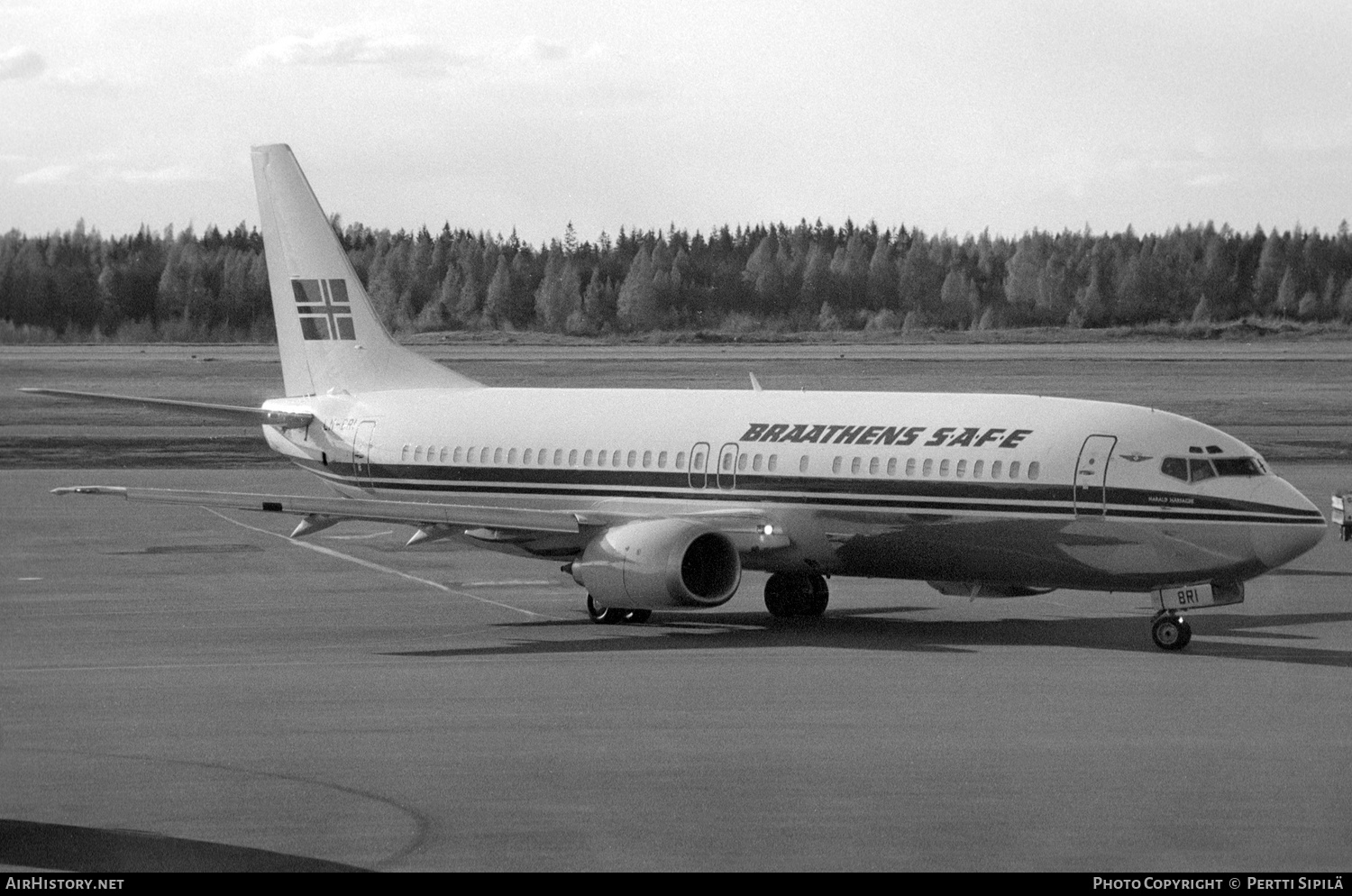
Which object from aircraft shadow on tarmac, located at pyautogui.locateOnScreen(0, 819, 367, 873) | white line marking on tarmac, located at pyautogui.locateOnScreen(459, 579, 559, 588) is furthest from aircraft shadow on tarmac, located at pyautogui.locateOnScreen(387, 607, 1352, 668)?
aircraft shadow on tarmac, located at pyautogui.locateOnScreen(0, 819, 367, 873)

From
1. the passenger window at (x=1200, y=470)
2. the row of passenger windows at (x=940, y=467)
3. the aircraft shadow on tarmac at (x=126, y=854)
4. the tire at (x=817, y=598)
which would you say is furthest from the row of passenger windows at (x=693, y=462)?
the aircraft shadow on tarmac at (x=126, y=854)

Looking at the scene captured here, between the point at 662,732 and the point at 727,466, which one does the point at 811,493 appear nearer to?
the point at 727,466

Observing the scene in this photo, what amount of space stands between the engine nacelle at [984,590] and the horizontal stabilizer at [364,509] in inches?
235

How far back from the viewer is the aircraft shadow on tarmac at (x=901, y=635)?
29578 mm

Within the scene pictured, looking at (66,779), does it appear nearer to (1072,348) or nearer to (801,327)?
(1072,348)

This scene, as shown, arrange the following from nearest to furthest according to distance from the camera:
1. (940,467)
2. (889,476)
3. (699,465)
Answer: (940,467)
(889,476)
(699,465)

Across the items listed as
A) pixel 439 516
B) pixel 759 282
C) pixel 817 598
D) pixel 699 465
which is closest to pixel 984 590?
pixel 817 598

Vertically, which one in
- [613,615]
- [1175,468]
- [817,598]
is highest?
[1175,468]

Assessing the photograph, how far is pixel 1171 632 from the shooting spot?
29.2 m

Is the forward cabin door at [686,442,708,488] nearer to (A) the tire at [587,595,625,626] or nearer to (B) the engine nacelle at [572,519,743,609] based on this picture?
(B) the engine nacelle at [572,519,743,609]

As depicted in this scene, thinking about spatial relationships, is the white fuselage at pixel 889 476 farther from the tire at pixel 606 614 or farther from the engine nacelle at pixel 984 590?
the tire at pixel 606 614

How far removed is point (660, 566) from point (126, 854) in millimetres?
14913

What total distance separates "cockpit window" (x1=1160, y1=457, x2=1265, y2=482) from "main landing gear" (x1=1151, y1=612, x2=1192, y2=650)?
2.00m

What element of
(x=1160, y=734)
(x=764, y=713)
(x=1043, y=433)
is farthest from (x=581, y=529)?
(x=1160, y=734)
